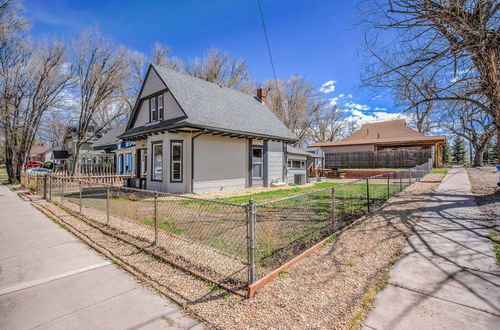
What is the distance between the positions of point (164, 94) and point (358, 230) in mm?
11004

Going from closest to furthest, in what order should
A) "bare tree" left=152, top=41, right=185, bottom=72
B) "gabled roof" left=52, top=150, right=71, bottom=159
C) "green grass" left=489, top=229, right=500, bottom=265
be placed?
"green grass" left=489, top=229, right=500, bottom=265
"bare tree" left=152, top=41, right=185, bottom=72
"gabled roof" left=52, top=150, right=71, bottom=159

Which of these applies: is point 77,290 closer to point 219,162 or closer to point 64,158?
point 219,162

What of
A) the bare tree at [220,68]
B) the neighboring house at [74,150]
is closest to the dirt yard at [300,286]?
the neighboring house at [74,150]

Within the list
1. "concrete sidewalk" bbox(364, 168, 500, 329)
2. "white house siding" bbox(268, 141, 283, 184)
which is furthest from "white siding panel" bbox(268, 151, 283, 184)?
"concrete sidewalk" bbox(364, 168, 500, 329)

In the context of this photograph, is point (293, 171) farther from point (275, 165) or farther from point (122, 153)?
point (122, 153)

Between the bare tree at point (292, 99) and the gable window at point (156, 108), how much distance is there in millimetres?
22799

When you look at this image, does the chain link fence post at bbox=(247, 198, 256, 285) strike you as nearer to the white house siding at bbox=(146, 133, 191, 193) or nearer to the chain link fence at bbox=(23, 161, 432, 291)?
the chain link fence at bbox=(23, 161, 432, 291)

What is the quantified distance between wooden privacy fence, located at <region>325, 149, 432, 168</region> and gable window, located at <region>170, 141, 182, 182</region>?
73.7 feet

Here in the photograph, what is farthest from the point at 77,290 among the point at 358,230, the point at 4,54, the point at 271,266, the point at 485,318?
the point at 4,54

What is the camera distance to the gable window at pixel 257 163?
555 inches

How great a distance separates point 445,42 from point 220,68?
25.9 metres

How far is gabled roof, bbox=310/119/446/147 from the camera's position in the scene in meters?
27.9

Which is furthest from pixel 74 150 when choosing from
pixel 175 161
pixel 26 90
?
pixel 175 161

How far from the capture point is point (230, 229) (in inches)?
230
